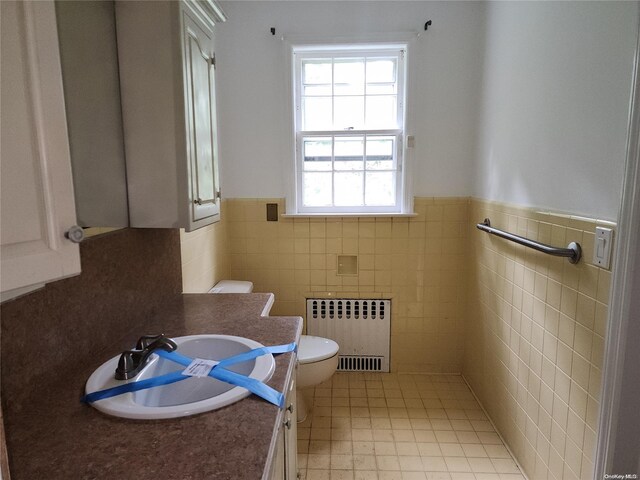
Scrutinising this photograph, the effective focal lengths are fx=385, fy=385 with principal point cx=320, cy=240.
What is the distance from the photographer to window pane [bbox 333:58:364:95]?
2.48 metres

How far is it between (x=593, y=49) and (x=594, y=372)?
1069mm

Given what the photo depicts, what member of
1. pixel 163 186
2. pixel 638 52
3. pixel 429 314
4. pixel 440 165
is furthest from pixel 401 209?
pixel 163 186

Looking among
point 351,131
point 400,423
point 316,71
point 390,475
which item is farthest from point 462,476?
point 316,71

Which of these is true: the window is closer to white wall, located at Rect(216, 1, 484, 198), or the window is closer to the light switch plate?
white wall, located at Rect(216, 1, 484, 198)

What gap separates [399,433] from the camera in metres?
2.05

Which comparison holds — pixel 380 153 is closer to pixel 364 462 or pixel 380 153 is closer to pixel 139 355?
pixel 364 462

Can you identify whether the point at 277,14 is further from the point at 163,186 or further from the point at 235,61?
the point at 163,186

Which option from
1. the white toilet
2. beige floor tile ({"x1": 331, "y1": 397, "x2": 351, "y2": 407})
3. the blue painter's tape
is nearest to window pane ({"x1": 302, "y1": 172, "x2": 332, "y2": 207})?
the white toilet

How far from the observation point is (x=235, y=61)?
8.09 feet

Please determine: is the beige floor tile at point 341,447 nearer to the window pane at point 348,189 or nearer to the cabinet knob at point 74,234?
the window pane at point 348,189

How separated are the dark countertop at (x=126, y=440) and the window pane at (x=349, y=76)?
202 centimetres

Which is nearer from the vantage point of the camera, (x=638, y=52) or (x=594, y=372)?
(x=638, y=52)

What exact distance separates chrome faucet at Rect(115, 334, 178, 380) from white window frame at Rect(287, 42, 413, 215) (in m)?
1.59

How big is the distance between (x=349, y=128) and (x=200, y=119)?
55.4 inches
